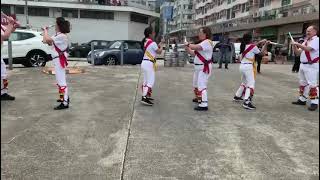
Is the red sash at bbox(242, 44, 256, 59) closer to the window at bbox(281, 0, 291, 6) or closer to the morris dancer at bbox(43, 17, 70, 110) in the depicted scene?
the morris dancer at bbox(43, 17, 70, 110)

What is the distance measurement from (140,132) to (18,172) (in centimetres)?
201

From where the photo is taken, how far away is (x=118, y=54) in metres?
18.0

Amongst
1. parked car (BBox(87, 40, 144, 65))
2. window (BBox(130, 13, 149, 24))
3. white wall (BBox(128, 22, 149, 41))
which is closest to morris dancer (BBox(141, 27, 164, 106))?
parked car (BBox(87, 40, 144, 65))

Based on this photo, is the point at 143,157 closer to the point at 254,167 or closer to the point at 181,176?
the point at 181,176

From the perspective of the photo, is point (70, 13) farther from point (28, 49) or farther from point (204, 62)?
point (204, 62)

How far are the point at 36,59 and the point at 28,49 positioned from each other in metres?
0.52

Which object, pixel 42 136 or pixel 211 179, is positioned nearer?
pixel 211 179

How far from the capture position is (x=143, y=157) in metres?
4.69

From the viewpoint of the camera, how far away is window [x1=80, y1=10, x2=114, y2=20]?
41.6 m

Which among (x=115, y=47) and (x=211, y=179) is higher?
(x=115, y=47)

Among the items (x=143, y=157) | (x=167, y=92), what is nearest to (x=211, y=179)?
(x=143, y=157)

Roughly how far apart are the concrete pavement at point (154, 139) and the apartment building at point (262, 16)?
66.2 ft

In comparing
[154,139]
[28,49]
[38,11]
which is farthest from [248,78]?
[38,11]

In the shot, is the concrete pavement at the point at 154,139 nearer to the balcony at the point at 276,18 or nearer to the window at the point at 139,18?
the balcony at the point at 276,18
